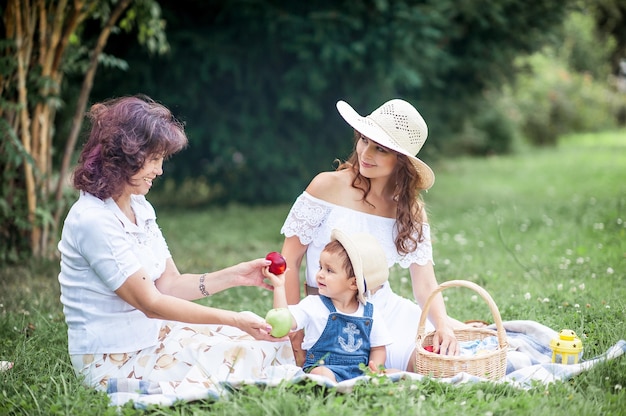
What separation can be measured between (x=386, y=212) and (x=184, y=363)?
139 centimetres

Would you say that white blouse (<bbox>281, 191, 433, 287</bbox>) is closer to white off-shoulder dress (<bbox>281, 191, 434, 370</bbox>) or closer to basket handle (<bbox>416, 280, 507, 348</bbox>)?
white off-shoulder dress (<bbox>281, 191, 434, 370</bbox>)

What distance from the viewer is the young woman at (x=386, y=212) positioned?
12.3 feet

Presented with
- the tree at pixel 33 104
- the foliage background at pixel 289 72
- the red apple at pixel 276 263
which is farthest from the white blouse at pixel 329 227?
the foliage background at pixel 289 72

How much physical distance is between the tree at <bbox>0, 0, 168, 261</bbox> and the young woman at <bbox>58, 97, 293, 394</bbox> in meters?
2.75

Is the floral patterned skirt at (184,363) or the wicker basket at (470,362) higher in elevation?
the wicker basket at (470,362)

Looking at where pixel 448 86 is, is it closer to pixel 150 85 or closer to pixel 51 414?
pixel 150 85

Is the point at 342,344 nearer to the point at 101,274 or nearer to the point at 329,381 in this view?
the point at 329,381

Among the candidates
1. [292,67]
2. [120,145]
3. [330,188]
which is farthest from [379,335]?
[292,67]

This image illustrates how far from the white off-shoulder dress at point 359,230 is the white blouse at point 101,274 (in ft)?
3.02

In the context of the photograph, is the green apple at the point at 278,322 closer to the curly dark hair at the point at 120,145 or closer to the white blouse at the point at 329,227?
the white blouse at the point at 329,227

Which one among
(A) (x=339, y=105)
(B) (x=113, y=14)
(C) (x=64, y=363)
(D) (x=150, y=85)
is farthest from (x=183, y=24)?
(C) (x=64, y=363)

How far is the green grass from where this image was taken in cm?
298

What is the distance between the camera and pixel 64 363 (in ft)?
11.7

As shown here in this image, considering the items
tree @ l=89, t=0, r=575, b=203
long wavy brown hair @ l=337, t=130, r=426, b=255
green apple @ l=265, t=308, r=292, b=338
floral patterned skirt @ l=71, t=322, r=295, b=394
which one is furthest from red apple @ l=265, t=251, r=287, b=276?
tree @ l=89, t=0, r=575, b=203
